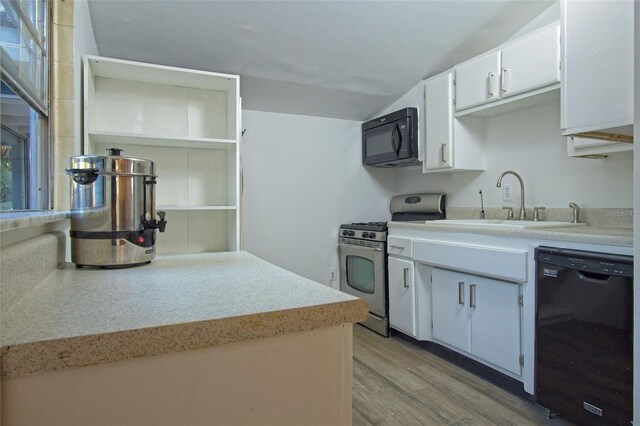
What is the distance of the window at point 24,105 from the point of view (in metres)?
1.02

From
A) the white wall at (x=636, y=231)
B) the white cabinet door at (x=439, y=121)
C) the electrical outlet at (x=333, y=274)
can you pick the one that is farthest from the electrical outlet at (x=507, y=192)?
the electrical outlet at (x=333, y=274)

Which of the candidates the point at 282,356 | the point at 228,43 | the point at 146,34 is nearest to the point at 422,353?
the point at 282,356

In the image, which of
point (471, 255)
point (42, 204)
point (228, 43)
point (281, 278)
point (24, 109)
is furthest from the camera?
point (228, 43)

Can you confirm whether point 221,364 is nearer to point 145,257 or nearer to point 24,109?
point 145,257

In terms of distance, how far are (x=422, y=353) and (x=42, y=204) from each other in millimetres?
2343

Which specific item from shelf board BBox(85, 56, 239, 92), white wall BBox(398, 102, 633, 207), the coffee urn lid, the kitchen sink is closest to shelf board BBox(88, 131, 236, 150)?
shelf board BBox(85, 56, 239, 92)

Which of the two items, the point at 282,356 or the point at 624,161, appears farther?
the point at 624,161

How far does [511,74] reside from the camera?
7.55 feet

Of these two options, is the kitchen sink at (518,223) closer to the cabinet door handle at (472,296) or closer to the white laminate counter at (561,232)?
the white laminate counter at (561,232)

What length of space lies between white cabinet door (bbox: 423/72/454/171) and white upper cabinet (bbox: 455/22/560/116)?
0.08 metres

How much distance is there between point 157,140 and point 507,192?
7.66 ft

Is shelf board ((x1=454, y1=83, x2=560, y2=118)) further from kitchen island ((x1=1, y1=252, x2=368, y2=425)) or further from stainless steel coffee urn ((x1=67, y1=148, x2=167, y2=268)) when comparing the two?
stainless steel coffee urn ((x1=67, y1=148, x2=167, y2=268))

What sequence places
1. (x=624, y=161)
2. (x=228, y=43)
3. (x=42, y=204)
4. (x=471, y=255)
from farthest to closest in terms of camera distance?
1. (x=228, y=43)
2. (x=471, y=255)
3. (x=624, y=161)
4. (x=42, y=204)

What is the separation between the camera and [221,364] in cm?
59
